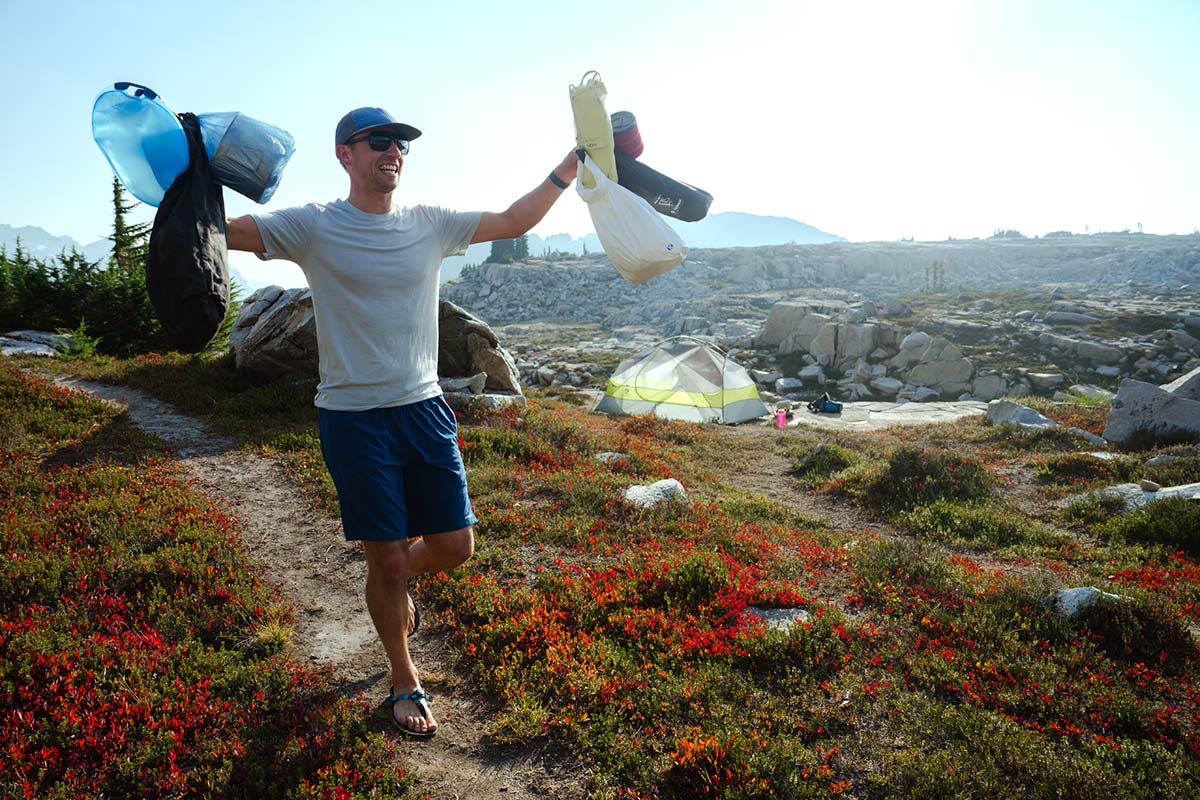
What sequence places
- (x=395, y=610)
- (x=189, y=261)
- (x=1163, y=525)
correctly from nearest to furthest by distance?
(x=189, y=261) → (x=395, y=610) → (x=1163, y=525)

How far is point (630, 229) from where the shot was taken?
421 centimetres

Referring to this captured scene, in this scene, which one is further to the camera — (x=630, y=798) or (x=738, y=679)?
(x=738, y=679)

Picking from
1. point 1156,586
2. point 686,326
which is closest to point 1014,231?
point 686,326

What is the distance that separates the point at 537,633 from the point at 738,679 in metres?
1.60

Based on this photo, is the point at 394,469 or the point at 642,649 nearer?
the point at 394,469

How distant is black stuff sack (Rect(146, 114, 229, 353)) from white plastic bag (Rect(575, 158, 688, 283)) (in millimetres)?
2188

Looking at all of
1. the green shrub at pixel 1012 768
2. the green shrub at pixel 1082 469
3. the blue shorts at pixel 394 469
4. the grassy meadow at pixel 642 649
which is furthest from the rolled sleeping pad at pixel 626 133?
the green shrub at pixel 1082 469

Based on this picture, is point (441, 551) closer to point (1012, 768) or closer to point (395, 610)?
point (395, 610)

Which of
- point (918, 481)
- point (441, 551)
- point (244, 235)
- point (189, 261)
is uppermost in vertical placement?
point (244, 235)

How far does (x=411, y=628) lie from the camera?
4996 millimetres

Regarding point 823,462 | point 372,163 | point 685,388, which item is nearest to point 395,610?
point 372,163

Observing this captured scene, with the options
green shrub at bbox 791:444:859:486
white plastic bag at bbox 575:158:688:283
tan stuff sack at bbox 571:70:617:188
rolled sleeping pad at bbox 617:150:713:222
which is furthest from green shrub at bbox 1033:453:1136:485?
tan stuff sack at bbox 571:70:617:188

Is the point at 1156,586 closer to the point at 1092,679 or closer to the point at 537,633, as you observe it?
the point at 1092,679

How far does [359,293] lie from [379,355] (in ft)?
1.25
